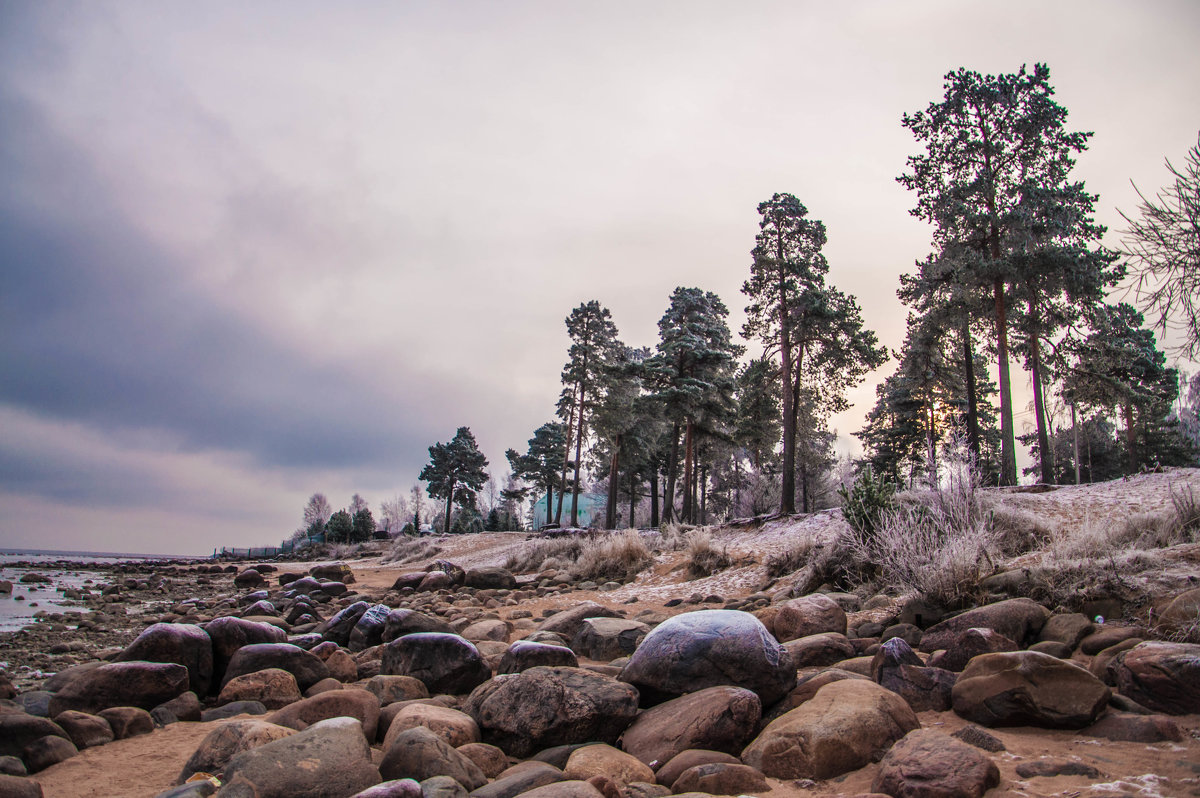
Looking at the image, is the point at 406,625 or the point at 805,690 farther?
the point at 406,625

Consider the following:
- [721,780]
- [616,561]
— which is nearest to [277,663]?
[721,780]

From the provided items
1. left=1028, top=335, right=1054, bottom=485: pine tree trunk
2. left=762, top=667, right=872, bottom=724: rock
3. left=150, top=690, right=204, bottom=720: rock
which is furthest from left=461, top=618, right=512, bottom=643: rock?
left=1028, top=335, right=1054, bottom=485: pine tree trunk

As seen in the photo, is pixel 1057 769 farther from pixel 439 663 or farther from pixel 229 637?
pixel 229 637

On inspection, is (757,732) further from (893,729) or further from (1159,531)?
(1159,531)

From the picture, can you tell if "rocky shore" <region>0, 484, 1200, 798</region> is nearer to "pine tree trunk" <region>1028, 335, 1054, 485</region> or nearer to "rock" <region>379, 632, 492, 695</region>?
"rock" <region>379, 632, 492, 695</region>

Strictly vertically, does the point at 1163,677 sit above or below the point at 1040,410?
below

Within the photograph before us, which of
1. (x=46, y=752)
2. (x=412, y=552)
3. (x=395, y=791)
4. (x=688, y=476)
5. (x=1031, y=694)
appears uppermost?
(x=688, y=476)

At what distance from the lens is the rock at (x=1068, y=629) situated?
4883mm

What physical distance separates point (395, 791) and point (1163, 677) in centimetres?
447

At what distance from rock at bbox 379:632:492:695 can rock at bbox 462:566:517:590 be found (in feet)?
28.5

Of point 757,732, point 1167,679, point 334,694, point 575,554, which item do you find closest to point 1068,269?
point 575,554

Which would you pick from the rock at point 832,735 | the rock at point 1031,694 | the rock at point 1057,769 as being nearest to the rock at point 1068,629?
the rock at point 1031,694

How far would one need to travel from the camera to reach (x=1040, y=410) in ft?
66.6

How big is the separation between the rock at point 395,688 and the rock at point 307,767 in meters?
1.54
